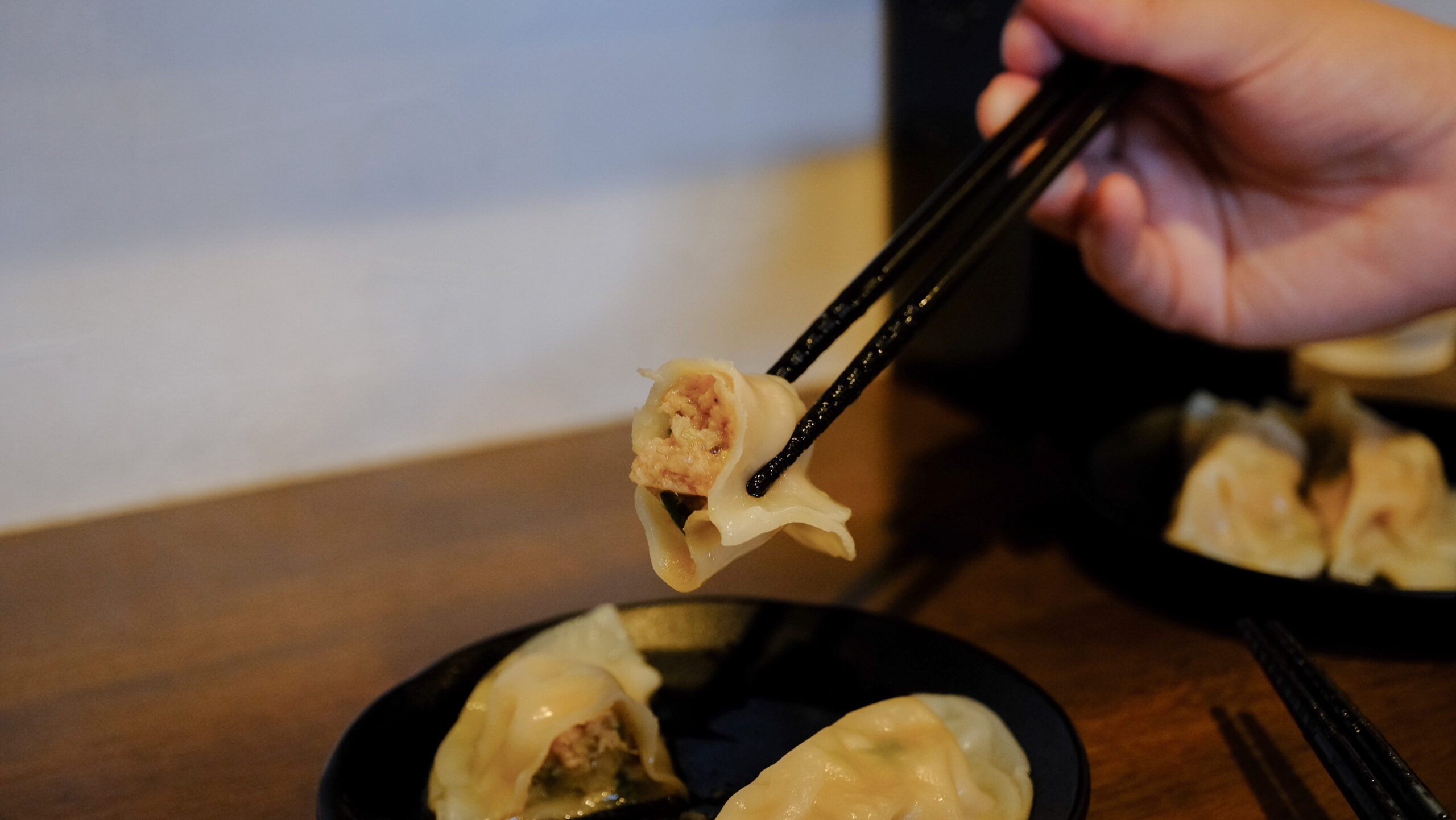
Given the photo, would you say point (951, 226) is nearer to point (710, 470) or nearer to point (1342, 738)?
point (710, 470)

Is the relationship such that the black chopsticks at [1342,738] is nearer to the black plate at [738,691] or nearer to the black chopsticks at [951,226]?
the black plate at [738,691]

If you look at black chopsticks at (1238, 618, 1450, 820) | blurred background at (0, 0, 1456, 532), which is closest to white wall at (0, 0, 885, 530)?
blurred background at (0, 0, 1456, 532)

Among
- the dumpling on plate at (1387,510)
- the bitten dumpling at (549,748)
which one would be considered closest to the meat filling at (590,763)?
the bitten dumpling at (549,748)

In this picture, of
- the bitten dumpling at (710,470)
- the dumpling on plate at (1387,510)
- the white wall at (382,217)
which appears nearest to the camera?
the bitten dumpling at (710,470)

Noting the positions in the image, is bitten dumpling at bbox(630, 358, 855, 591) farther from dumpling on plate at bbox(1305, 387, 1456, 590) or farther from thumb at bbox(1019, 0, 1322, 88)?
dumpling on plate at bbox(1305, 387, 1456, 590)

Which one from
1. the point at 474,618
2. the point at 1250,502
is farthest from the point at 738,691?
the point at 1250,502

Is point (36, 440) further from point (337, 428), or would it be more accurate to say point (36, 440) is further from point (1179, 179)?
point (1179, 179)

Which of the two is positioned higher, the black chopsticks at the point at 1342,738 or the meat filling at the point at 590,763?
the black chopsticks at the point at 1342,738

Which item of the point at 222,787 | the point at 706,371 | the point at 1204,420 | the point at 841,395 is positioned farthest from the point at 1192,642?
the point at 222,787
